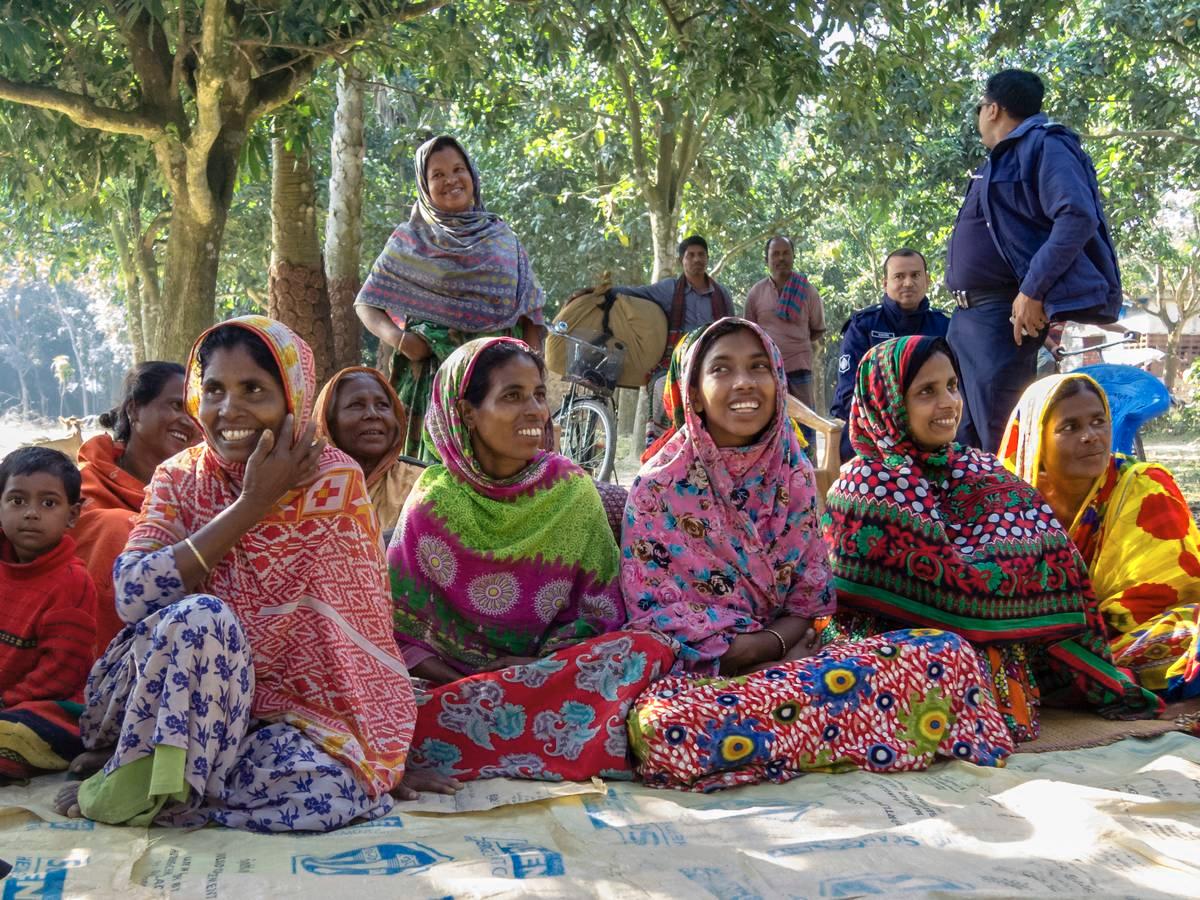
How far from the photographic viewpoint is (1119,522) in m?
3.73

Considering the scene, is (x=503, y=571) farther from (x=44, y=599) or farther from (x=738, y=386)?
(x=44, y=599)

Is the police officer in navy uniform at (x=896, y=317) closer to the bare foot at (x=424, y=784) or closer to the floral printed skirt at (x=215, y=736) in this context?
the bare foot at (x=424, y=784)

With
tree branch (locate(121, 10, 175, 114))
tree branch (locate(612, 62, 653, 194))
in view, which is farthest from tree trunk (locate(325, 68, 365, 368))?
tree branch (locate(612, 62, 653, 194))

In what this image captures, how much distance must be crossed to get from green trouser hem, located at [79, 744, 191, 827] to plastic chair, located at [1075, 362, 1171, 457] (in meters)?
3.53

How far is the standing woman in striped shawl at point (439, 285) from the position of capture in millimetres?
4871

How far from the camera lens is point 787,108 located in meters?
6.86

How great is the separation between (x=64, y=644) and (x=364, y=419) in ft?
3.75

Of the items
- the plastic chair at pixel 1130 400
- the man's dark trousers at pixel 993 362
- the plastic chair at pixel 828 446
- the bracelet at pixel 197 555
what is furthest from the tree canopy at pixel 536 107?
the bracelet at pixel 197 555

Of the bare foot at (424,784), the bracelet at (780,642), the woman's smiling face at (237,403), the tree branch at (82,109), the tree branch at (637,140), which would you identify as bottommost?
the bare foot at (424,784)

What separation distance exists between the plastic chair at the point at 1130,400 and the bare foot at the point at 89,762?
357cm

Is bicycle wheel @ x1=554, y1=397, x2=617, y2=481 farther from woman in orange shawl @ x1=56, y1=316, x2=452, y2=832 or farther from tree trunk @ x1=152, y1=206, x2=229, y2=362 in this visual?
woman in orange shawl @ x1=56, y1=316, x2=452, y2=832

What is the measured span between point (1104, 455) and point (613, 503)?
153 cm

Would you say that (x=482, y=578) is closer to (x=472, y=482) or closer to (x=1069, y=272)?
(x=472, y=482)

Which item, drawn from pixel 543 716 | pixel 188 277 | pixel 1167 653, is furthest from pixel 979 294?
pixel 188 277
